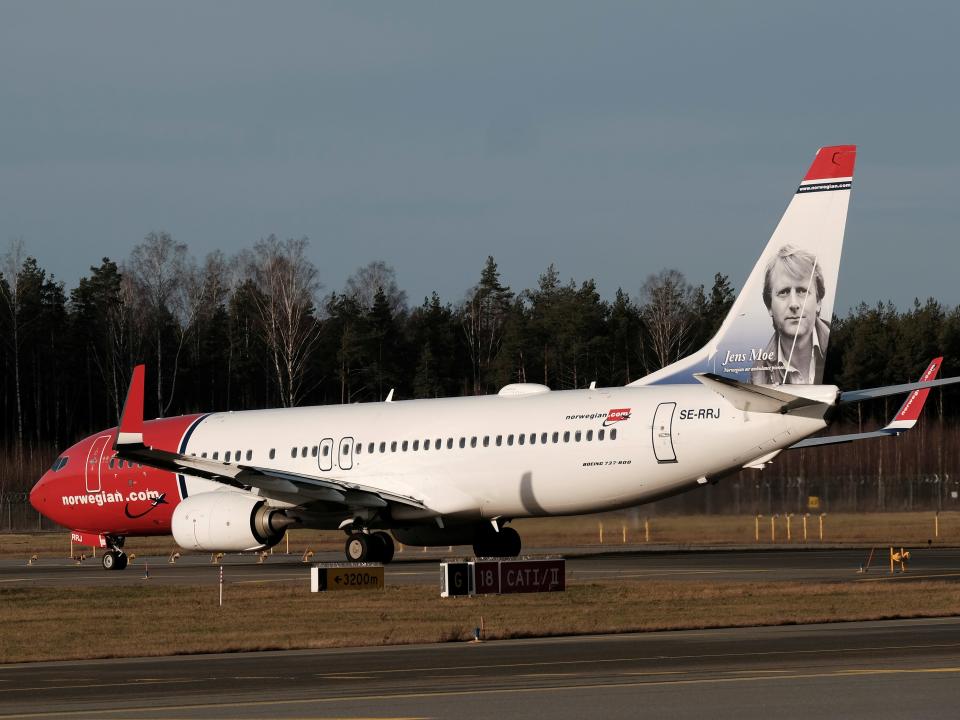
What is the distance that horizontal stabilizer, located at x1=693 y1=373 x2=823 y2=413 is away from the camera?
102 feet

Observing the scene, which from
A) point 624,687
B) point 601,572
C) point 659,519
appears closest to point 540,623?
point 624,687

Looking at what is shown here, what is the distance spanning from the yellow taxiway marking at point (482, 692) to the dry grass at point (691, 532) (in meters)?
28.5

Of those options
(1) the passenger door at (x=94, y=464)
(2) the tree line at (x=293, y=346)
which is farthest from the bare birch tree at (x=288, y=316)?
(1) the passenger door at (x=94, y=464)

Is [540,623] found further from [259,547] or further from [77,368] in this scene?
[77,368]

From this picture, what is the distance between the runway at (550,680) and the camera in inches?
510

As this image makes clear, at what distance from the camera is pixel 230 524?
35.2 m

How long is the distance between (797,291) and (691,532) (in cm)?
1500

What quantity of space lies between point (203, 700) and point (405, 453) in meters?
22.8

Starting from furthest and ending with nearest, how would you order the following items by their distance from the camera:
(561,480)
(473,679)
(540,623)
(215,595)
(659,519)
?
(659,519), (561,480), (215,595), (540,623), (473,679)

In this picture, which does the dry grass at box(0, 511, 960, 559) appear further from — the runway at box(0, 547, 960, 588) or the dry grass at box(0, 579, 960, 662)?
the dry grass at box(0, 579, 960, 662)

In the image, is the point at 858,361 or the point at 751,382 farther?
the point at 858,361

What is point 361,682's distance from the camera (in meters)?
15.3

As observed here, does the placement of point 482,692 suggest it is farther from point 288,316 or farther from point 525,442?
point 288,316

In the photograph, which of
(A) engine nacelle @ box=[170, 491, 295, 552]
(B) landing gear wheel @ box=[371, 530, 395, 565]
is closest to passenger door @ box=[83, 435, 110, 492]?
(A) engine nacelle @ box=[170, 491, 295, 552]
